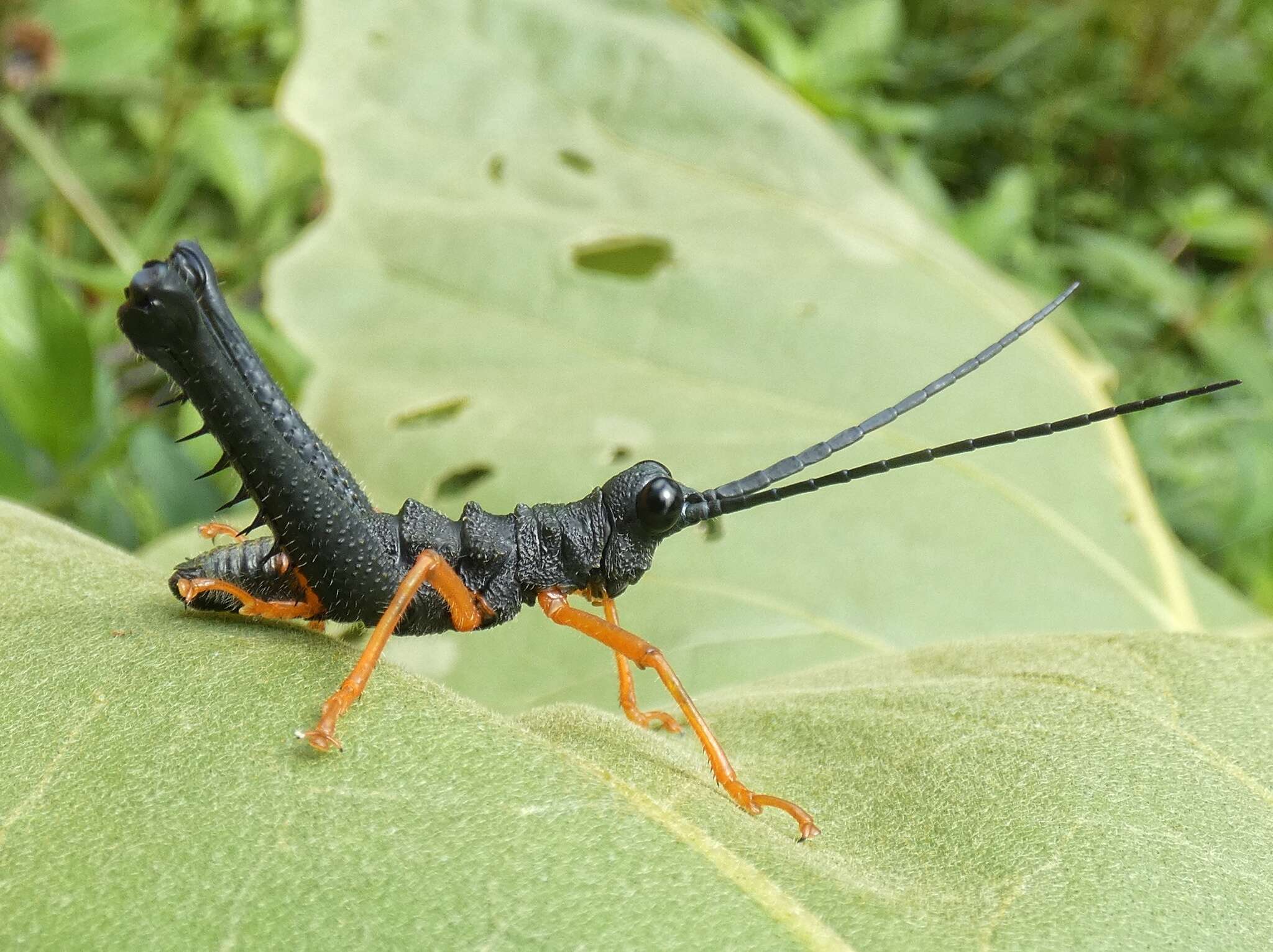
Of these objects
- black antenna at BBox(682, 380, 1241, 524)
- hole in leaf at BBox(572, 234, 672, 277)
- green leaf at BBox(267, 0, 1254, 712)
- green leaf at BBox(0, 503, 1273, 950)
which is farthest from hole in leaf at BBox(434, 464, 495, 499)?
green leaf at BBox(0, 503, 1273, 950)

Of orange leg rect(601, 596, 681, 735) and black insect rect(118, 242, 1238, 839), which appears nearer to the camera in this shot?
black insect rect(118, 242, 1238, 839)

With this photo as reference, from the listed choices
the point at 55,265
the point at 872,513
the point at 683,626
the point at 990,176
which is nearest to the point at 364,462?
the point at 683,626

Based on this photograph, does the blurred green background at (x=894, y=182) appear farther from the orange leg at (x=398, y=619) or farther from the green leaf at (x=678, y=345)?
the orange leg at (x=398, y=619)

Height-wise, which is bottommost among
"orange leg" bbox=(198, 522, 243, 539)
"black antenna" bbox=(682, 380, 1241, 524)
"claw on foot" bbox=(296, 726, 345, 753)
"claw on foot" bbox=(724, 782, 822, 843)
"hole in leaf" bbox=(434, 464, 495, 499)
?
"claw on foot" bbox=(296, 726, 345, 753)

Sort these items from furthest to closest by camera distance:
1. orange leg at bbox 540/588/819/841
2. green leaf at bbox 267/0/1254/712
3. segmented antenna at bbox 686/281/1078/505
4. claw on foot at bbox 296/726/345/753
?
1. green leaf at bbox 267/0/1254/712
2. segmented antenna at bbox 686/281/1078/505
3. orange leg at bbox 540/588/819/841
4. claw on foot at bbox 296/726/345/753

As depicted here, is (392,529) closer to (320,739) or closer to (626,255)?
(320,739)

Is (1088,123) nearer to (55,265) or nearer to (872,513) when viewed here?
(872,513)

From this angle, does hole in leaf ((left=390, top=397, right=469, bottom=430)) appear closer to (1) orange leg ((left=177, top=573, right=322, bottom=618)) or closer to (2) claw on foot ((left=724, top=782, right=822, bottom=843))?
(1) orange leg ((left=177, top=573, right=322, bottom=618))
